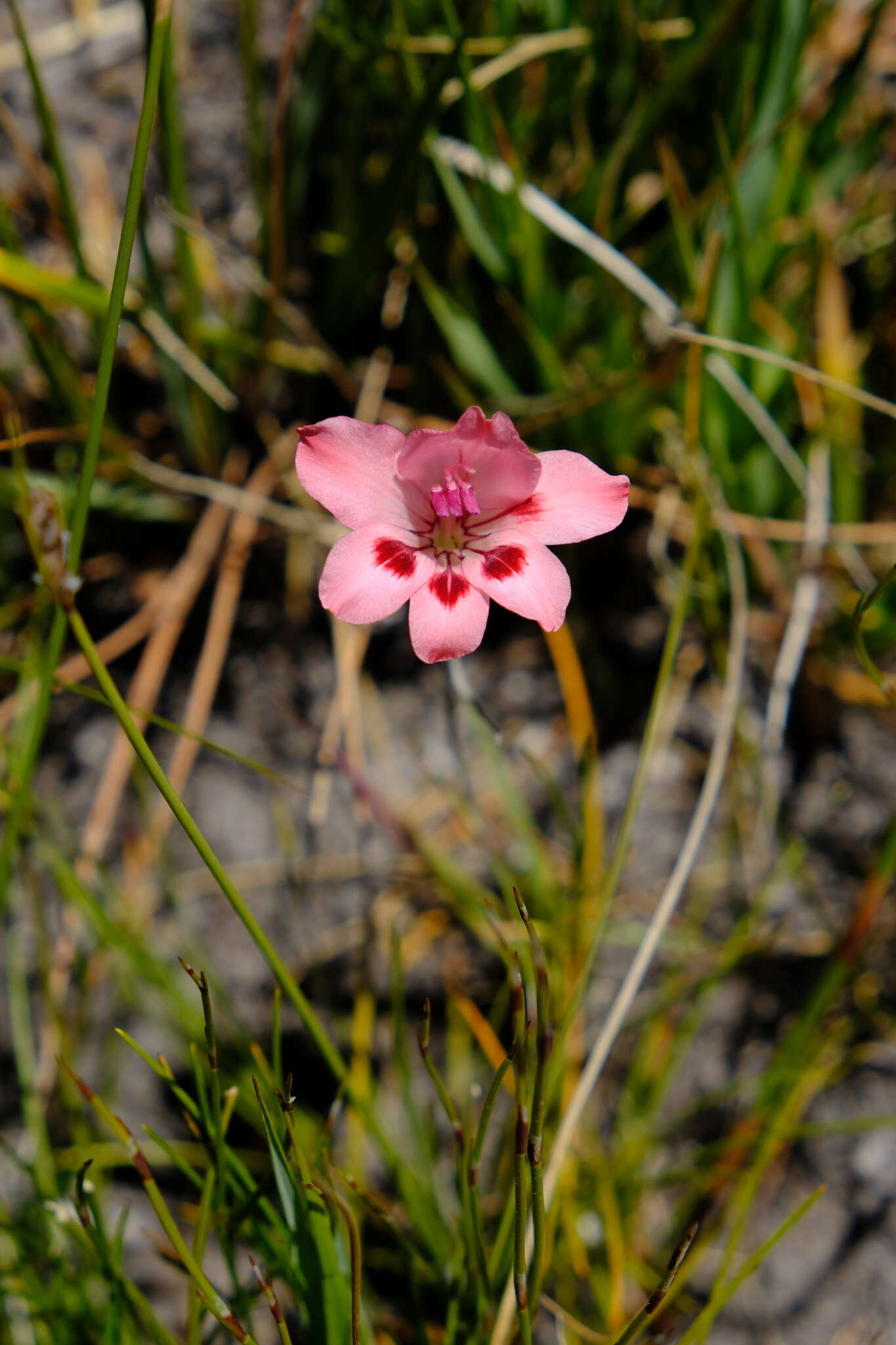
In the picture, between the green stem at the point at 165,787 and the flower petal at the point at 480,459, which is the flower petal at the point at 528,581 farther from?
the green stem at the point at 165,787

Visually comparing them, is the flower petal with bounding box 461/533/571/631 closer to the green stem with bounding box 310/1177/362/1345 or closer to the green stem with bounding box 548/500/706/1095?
the green stem with bounding box 548/500/706/1095

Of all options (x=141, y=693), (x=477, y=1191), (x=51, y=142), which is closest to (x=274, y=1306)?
(x=477, y=1191)

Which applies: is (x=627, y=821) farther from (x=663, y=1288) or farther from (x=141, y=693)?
(x=141, y=693)

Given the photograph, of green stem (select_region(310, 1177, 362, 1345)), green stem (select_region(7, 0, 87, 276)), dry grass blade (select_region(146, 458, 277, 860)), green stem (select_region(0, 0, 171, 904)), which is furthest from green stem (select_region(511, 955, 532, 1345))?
green stem (select_region(7, 0, 87, 276))

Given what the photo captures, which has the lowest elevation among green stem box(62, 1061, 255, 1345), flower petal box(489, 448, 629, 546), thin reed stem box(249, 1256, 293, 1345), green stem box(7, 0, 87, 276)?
thin reed stem box(249, 1256, 293, 1345)

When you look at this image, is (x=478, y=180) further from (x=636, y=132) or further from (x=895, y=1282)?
(x=895, y=1282)
